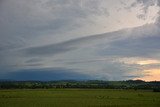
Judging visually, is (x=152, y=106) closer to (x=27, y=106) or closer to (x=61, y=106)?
(x=61, y=106)

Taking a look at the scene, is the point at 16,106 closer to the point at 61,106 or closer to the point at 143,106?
the point at 61,106

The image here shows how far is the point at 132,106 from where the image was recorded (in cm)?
4309

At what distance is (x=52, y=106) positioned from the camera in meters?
41.5

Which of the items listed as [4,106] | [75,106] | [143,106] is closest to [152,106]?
[143,106]

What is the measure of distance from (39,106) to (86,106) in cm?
628

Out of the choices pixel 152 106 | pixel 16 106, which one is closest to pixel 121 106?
pixel 152 106

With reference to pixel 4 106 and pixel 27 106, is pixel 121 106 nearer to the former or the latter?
pixel 27 106

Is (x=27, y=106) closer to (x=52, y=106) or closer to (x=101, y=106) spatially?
(x=52, y=106)

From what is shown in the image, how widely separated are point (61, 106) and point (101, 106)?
5.43 metres

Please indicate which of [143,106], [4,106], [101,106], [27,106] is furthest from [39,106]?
[143,106]

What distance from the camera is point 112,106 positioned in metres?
42.4

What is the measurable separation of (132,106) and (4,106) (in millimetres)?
17384

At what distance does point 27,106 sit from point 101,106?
9.95 m

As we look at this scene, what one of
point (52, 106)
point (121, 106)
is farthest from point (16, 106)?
point (121, 106)
